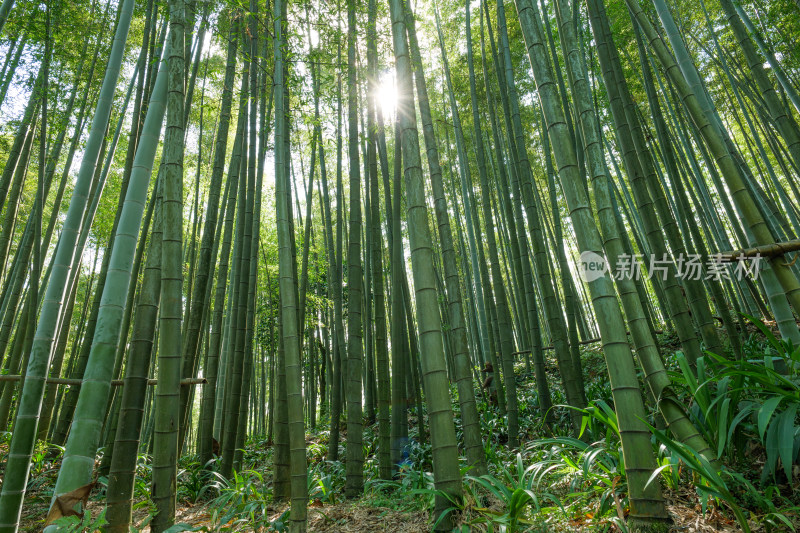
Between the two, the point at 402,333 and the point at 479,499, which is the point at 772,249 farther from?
the point at 402,333

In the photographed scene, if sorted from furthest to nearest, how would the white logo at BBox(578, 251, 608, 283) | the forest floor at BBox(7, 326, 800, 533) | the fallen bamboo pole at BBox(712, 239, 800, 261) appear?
the fallen bamboo pole at BBox(712, 239, 800, 261) → the forest floor at BBox(7, 326, 800, 533) → the white logo at BBox(578, 251, 608, 283)

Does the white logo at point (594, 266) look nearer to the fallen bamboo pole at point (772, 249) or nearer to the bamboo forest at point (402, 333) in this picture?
the bamboo forest at point (402, 333)

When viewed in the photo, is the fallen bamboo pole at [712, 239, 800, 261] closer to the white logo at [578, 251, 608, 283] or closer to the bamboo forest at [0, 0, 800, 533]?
the bamboo forest at [0, 0, 800, 533]

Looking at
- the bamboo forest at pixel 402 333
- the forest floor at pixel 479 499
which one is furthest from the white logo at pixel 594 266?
the forest floor at pixel 479 499

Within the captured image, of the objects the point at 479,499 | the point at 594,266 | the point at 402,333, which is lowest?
the point at 479,499

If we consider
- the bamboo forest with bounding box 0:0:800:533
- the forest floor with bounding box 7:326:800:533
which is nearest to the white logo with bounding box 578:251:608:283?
the bamboo forest with bounding box 0:0:800:533

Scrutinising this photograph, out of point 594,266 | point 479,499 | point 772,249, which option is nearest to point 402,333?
point 479,499

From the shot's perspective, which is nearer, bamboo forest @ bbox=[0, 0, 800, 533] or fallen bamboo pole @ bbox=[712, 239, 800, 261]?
bamboo forest @ bbox=[0, 0, 800, 533]

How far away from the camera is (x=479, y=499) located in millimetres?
1823

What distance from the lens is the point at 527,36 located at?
171 cm

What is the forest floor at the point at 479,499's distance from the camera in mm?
1583

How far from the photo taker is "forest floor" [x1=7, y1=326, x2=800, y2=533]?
158cm

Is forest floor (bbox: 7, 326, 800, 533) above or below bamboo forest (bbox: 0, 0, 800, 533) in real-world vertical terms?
below

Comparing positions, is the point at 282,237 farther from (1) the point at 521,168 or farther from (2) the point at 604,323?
(1) the point at 521,168
